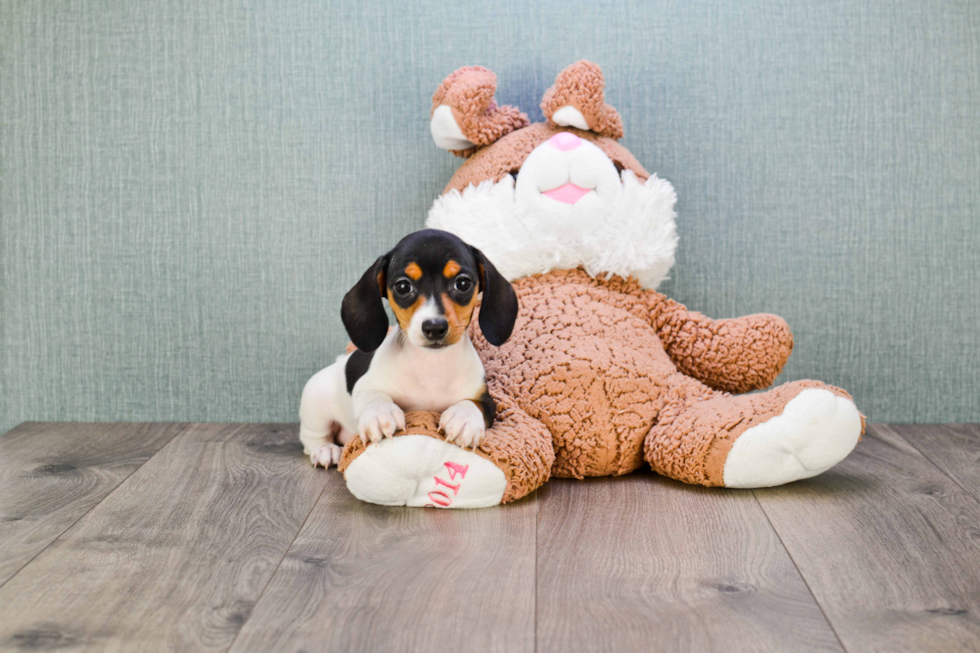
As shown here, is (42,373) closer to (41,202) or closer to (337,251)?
(41,202)

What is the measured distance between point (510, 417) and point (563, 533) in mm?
277

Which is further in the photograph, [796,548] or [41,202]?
[41,202]

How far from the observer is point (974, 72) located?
6.25 ft

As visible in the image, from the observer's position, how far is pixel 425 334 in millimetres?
1301

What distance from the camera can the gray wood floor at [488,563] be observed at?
0.97 metres

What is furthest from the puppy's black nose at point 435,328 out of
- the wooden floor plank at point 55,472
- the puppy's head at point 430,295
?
the wooden floor plank at point 55,472

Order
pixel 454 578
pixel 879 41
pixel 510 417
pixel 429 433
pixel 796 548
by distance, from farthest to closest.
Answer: pixel 879 41 < pixel 510 417 < pixel 429 433 < pixel 796 548 < pixel 454 578

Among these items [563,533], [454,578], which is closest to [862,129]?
[563,533]

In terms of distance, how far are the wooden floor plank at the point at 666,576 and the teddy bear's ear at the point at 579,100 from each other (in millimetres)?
754

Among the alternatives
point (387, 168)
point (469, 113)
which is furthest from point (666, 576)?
point (387, 168)

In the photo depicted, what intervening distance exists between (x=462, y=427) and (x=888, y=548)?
67cm

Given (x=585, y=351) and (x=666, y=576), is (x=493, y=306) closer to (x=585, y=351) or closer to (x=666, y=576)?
(x=585, y=351)

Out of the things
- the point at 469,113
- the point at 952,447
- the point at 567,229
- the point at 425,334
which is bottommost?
the point at 952,447

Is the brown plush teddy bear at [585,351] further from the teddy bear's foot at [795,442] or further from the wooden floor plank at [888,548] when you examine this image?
the wooden floor plank at [888,548]
